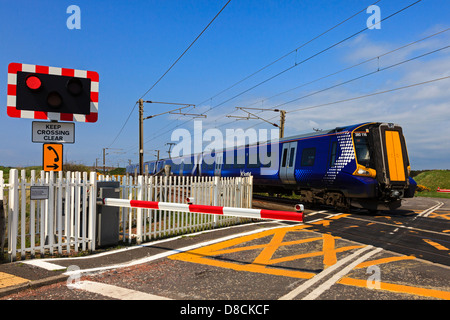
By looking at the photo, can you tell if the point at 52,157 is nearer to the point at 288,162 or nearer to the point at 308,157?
the point at 308,157

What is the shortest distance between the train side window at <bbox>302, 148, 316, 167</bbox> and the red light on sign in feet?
36.2

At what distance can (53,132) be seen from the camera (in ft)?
21.3

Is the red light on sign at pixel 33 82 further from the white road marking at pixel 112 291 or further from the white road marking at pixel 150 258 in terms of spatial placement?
the white road marking at pixel 112 291

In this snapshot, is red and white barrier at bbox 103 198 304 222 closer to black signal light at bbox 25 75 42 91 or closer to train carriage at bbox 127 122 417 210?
black signal light at bbox 25 75 42 91

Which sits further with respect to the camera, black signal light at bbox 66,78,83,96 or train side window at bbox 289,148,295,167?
train side window at bbox 289,148,295,167

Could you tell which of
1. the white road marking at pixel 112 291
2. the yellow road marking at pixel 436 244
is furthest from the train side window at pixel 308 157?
the white road marking at pixel 112 291

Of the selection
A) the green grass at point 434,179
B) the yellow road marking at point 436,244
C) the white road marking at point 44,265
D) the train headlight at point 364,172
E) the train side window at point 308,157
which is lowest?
the yellow road marking at point 436,244

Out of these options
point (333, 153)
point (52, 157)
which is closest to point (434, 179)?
point (333, 153)

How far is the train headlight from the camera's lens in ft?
Answer: 41.2

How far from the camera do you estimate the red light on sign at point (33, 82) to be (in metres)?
6.24

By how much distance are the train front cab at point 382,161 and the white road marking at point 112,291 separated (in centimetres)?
995

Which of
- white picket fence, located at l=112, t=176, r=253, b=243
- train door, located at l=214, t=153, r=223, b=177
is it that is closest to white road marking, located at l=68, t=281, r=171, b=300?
white picket fence, located at l=112, t=176, r=253, b=243

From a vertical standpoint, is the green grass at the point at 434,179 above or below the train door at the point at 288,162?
below

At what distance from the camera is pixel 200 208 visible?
17.9 ft
